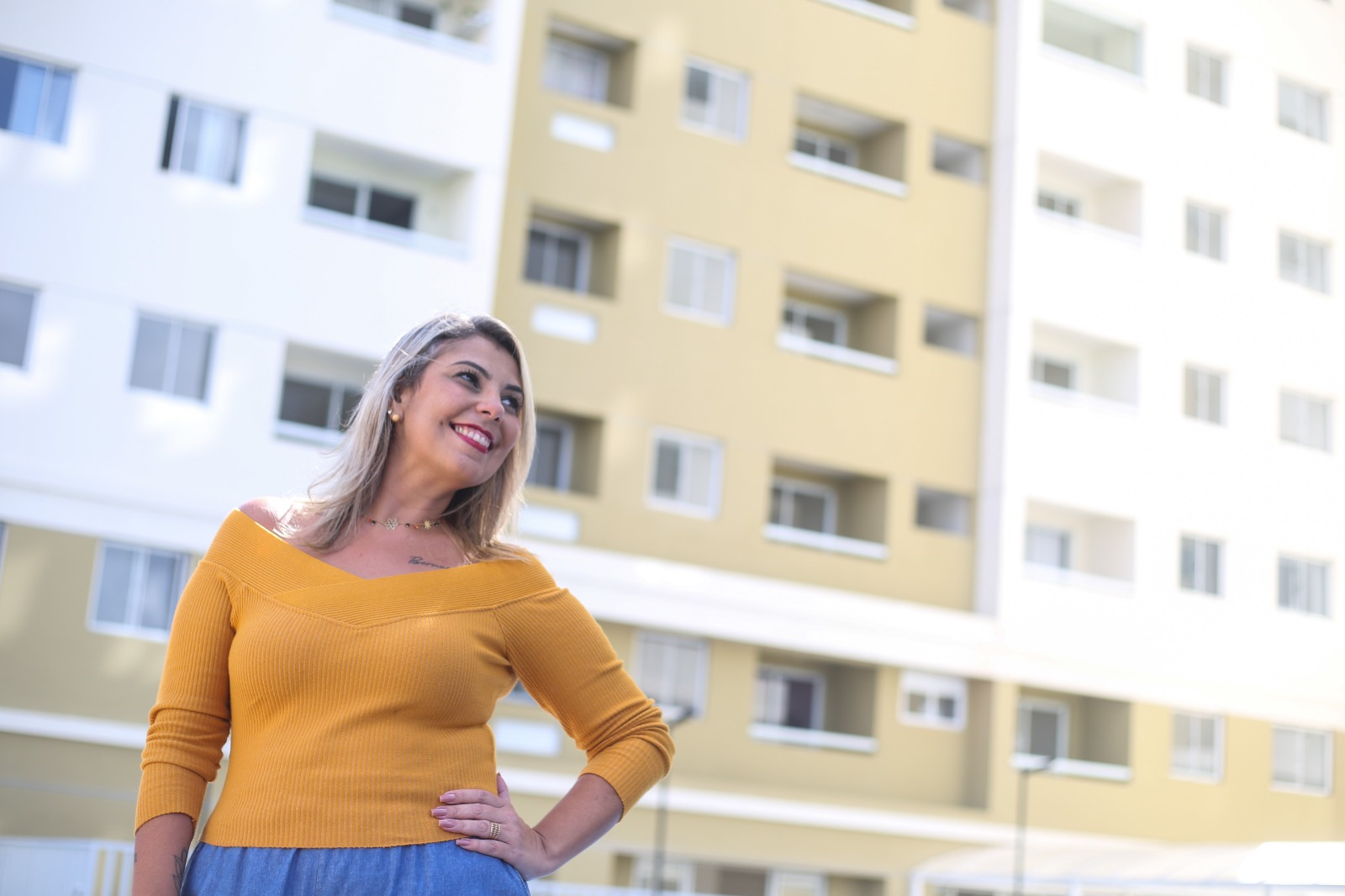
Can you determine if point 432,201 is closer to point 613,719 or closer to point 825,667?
point 825,667

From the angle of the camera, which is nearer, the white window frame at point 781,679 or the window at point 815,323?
the white window frame at point 781,679

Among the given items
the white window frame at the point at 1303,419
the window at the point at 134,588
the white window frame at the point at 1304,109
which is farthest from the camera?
the white window frame at the point at 1304,109

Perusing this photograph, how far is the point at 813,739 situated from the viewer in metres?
15.8

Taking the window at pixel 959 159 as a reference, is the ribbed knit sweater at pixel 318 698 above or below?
below

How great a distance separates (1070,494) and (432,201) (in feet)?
24.1

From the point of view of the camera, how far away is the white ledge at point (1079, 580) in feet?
56.5

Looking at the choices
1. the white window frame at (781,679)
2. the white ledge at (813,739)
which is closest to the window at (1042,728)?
the white ledge at (813,739)

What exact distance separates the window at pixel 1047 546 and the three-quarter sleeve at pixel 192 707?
1645cm

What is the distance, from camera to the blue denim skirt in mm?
1762

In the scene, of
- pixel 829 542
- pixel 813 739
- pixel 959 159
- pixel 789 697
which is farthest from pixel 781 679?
pixel 959 159

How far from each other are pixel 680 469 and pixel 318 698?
13.6 m

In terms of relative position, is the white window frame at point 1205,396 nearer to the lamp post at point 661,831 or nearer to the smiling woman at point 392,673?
the lamp post at point 661,831

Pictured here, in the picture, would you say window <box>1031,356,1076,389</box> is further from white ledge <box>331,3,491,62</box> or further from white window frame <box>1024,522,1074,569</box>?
white ledge <box>331,3,491,62</box>

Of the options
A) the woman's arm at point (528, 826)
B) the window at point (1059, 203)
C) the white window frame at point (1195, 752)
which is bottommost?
the woman's arm at point (528, 826)
